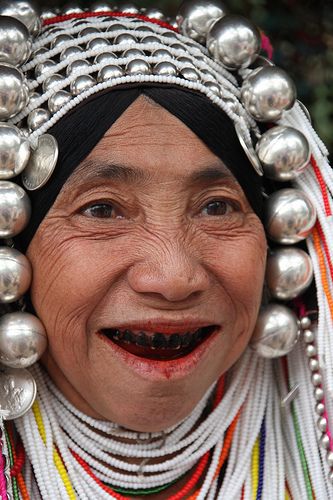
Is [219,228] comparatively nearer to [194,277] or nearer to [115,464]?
[194,277]

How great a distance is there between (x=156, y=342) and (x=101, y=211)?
334mm

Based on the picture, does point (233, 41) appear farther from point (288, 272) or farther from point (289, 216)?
point (288, 272)

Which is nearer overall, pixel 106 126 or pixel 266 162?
pixel 106 126

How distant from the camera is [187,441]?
2672 mm

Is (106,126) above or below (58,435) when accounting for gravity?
above

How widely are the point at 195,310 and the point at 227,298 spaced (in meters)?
0.13

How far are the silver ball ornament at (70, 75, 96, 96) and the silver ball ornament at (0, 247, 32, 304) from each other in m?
0.40

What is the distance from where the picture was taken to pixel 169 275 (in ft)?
7.68

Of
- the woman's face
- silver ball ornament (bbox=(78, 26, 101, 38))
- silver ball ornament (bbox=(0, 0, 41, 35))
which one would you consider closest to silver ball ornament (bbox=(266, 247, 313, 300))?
the woman's face

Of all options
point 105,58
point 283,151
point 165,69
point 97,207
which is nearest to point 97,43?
point 105,58

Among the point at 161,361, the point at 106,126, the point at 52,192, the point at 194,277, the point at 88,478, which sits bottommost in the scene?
the point at 88,478

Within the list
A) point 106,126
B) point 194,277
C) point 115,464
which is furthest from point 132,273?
point 115,464

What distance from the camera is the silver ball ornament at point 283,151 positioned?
262cm

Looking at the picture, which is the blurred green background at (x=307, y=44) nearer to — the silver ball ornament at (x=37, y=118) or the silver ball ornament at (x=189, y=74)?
the silver ball ornament at (x=189, y=74)
